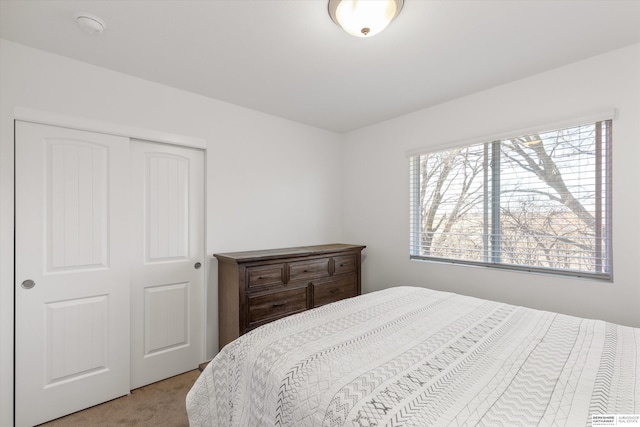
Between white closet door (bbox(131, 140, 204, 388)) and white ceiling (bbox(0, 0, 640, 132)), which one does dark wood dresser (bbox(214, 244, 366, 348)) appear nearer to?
white closet door (bbox(131, 140, 204, 388))

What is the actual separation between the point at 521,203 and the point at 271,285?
2291 mm

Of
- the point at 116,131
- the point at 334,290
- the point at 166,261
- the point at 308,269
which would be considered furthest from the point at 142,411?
the point at 116,131

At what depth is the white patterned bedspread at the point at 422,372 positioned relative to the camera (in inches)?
35.1

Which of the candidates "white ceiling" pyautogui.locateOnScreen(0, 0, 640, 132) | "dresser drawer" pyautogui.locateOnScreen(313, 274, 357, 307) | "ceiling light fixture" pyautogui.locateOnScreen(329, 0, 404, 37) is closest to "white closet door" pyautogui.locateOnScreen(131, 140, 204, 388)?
"white ceiling" pyautogui.locateOnScreen(0, 0, 640, 132)

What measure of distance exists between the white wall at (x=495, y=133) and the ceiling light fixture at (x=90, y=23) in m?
2.36

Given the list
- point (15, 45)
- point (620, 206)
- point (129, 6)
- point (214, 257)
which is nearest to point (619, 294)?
point (620, 206)

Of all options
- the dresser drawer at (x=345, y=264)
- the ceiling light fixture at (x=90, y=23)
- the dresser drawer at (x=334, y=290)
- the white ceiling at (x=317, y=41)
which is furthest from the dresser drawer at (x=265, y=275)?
the ceiling light fixture at (x=90, y=23)

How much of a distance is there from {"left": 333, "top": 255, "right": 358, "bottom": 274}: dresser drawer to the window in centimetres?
69

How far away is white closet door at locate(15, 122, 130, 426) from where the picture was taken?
193 cm

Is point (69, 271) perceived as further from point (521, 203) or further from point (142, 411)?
point (521, 203)

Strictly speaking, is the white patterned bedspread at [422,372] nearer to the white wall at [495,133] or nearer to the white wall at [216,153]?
the white wall at [495,133]

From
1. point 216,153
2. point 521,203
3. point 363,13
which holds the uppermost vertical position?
point 363,13

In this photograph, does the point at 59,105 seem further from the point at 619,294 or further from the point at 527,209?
the point at 619,294

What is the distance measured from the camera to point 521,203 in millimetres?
2449
